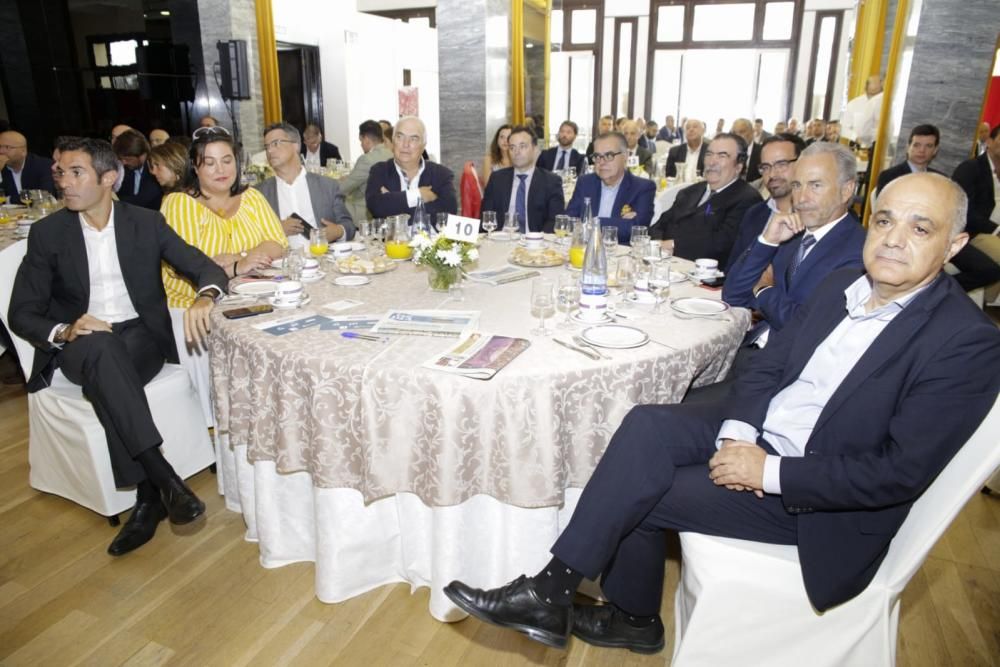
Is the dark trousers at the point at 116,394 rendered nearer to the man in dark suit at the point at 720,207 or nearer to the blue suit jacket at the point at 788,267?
the blue suit jacket at the point at 788,267

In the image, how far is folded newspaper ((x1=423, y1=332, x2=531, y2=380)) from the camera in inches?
71.2

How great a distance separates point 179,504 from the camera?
95.7 inches

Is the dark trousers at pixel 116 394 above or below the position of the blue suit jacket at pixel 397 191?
below

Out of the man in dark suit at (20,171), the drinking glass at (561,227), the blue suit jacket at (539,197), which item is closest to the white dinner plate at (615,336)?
the drinking glass at (561,227)

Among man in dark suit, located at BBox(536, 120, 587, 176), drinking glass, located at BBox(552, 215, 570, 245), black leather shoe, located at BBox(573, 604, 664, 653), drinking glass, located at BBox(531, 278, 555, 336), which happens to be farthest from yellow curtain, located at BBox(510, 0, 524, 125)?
black leather shoe, located at BBox(573, 604, 664, 653)

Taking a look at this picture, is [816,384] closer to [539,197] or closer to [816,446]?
[816,446]

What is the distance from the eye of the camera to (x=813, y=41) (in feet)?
47.2

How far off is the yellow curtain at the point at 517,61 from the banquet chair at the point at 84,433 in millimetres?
7203

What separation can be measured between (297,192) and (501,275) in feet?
6.04

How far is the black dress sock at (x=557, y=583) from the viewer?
1.85 meters

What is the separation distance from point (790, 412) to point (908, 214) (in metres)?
0.61

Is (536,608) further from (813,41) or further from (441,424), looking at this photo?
(813,41)

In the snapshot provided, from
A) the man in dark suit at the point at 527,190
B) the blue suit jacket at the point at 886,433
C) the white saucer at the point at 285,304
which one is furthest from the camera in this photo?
the man in dark suit at the point at 527,190

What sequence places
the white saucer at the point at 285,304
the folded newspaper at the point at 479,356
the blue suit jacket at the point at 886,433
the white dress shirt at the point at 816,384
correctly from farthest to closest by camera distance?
the white saucer at the point at 285,304 < the folded newspaper at the point at 479,356 < the white dress shirt at the point at 816,384 < the blue suit jacket at the point at 886,433
